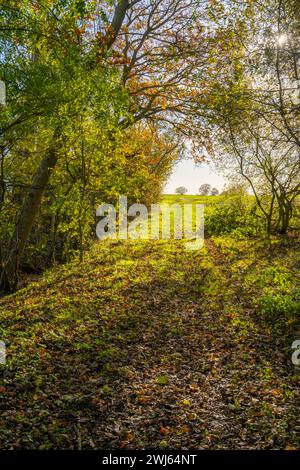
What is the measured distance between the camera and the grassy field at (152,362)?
555 centimetres

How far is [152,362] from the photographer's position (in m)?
7.68

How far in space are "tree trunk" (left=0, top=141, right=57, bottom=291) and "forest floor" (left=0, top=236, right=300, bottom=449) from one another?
708 millimetres

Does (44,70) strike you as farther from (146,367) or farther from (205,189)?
(205,189)

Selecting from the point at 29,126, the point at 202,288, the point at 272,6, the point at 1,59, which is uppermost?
the point at 272,6

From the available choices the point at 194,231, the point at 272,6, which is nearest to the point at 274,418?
the point at 272,6

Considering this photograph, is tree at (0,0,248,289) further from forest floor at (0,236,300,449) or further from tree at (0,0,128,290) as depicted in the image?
forest floor at (0,236,300,449)

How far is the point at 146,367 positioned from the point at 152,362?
24cm

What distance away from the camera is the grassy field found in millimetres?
5547

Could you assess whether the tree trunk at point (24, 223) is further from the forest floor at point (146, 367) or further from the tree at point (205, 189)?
the tree at point (205, 189)

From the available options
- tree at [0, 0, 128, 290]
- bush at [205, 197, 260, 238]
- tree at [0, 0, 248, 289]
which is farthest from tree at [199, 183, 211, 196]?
tree at [0, 0, 128, 290]

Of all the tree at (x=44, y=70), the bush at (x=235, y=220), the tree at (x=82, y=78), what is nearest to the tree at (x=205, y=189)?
the bush at (x=235, y=220)

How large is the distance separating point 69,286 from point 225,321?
536 centimetres

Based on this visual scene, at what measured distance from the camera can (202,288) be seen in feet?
40.7
